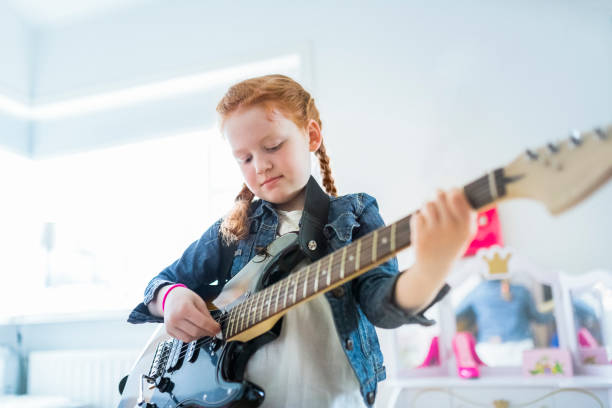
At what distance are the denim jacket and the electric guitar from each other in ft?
0.21

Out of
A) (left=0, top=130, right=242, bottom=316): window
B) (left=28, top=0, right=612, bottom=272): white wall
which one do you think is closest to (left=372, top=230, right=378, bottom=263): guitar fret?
(left=28, top=0, right=612, bottom=272): white wall

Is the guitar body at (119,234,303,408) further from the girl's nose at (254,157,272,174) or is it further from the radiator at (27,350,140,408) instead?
the radiator at (27,350,140,408)

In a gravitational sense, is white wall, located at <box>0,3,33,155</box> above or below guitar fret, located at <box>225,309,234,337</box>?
above

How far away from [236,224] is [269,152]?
157mm

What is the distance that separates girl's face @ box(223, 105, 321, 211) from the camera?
0.80 metres

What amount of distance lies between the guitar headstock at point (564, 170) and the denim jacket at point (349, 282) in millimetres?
205

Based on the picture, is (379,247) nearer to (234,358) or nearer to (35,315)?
(234,358)

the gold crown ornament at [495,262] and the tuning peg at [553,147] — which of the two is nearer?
the tuning peg at [553,147]

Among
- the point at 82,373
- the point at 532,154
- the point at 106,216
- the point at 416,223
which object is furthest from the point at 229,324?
the point at 106,216

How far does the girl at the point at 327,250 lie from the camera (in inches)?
21.5

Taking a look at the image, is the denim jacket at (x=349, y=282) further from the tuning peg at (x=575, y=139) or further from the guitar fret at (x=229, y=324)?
the tuning peg at (x=575, y=139)

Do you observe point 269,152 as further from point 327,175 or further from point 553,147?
point 553,147

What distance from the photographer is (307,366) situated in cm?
65

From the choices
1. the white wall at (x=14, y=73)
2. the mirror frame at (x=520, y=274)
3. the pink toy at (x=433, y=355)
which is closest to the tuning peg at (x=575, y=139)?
the mirror frame at (x=520, y=274)
